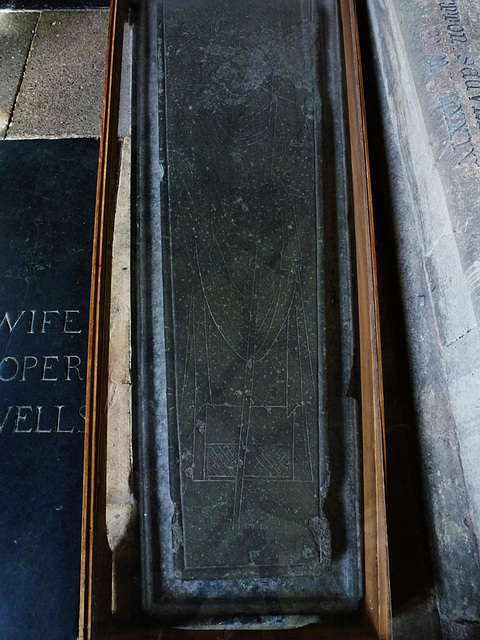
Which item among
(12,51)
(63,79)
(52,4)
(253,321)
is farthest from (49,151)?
(253,321)

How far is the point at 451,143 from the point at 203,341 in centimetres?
133

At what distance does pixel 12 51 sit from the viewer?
3.12m

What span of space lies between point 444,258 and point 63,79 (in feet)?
8.03

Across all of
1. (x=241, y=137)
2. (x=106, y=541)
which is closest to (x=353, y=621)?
(x=106, y=541)

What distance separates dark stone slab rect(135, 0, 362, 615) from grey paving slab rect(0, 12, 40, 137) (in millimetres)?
1040

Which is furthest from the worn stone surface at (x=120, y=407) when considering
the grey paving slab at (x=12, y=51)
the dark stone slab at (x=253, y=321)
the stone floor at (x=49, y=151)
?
the grey paving slab at (x=12, y=51)

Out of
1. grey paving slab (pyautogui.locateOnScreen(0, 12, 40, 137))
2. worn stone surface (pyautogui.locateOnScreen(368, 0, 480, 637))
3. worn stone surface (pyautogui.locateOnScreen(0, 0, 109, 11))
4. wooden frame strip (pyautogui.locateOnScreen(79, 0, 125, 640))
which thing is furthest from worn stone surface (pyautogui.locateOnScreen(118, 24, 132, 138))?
worn stone surface (pyautogui.locateOnScreen(368, 0, 480, 637))

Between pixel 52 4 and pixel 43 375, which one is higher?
pixel 52 4

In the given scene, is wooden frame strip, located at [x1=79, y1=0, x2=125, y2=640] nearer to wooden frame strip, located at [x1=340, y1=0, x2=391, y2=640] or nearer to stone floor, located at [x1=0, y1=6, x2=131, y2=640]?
stone floor, located at [x1=0, y1=6, x2=131, y2=640]

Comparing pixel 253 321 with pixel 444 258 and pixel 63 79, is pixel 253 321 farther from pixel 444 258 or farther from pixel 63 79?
pixel 63 79

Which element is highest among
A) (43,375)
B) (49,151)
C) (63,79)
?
(63,79)

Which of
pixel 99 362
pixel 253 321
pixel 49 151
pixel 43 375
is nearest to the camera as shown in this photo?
pixel 99 362

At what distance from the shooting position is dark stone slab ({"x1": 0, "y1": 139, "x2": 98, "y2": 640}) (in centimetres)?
223

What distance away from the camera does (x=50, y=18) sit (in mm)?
3242
